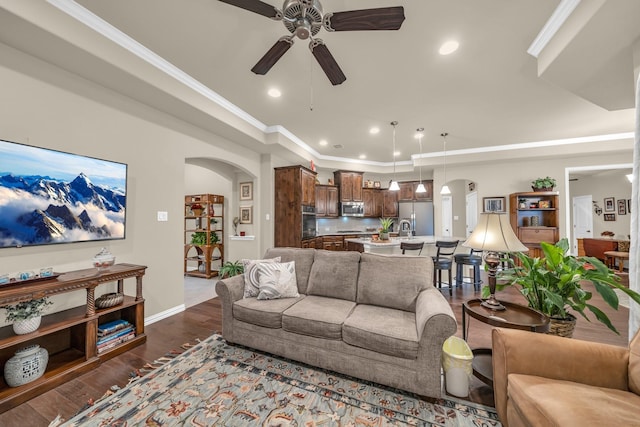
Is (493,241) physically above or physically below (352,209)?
below

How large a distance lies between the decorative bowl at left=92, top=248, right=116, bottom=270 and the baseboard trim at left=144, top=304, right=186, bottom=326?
1.02 metres

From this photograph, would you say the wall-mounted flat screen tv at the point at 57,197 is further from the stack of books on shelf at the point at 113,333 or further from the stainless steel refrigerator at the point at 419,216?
the stainless steel refrigerator at the point at 419,216

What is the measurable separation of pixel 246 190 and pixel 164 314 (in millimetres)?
3051

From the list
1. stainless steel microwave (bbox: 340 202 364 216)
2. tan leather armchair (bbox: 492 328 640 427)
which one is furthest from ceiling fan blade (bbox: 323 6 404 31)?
stainless steel microwave (bbox: 340 202 364 216)

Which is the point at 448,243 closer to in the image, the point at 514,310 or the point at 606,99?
the point at 514,310

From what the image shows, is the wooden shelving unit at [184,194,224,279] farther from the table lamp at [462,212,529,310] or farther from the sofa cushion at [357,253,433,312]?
the table lamp at [462,212,529,310]

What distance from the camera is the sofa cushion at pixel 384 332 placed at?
1775mm

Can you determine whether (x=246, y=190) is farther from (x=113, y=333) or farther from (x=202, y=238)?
(x=113, y=333)

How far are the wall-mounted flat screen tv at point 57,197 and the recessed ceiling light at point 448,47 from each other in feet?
12.0

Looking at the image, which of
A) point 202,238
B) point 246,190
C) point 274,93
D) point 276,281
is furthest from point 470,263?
point 202,238

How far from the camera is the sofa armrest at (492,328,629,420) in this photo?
4.27 ft

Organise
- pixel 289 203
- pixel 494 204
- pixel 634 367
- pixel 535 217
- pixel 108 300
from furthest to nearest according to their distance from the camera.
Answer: pixel 494 204
pixel 535 217
pixel 289 203
pixel 108 300
pixel 634 367

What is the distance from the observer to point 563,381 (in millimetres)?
1315

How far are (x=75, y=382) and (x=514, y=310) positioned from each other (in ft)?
11.8
